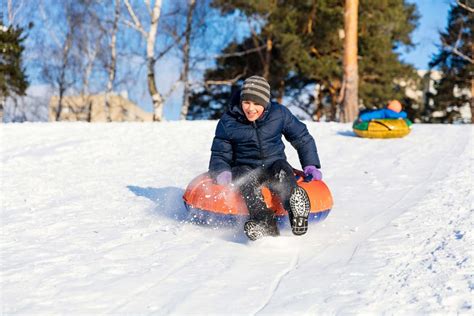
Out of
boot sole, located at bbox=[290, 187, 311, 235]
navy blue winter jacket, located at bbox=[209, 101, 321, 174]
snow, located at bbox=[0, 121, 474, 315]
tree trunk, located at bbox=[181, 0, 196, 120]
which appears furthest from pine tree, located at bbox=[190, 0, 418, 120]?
boot sole, located at bbox=[290, 187, 311, 235]

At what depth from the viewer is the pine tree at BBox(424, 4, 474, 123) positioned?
78.8 ft

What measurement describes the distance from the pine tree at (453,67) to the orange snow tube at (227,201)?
2200 centimetres

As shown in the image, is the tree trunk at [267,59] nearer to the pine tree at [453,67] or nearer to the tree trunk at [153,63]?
the tree trunk at [153,63]

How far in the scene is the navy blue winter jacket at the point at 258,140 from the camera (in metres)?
3.77

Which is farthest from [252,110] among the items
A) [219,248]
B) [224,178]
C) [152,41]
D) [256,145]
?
[152,41]

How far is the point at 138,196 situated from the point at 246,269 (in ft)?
7.87

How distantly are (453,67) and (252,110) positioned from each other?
2392 centimetres

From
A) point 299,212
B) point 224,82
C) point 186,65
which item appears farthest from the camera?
point 186,65

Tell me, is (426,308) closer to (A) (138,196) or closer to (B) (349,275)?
(B) (349,275)

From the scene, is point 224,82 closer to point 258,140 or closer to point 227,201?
point 258,140

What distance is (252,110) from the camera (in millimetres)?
3703

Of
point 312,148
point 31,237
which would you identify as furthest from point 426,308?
point 31,237

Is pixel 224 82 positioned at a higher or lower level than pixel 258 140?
higher

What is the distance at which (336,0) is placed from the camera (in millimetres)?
18625
